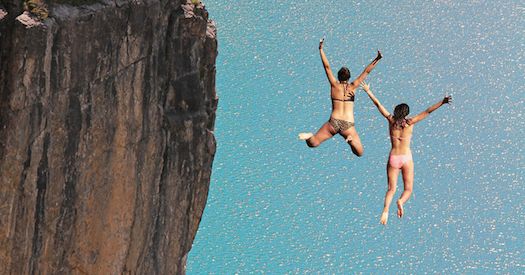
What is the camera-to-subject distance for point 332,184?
2480 centimetres

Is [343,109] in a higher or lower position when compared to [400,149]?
higher

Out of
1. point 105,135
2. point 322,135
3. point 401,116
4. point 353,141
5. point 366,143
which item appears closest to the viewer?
point 401,116

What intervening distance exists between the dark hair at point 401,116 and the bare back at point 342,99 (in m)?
0.61

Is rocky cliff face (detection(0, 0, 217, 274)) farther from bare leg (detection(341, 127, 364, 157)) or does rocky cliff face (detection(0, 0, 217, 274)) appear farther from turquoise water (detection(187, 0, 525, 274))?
turquoise water (detection(187, 0, 525, 274))

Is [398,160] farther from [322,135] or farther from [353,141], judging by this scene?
[322,135]

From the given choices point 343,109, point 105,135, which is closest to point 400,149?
point 343,109

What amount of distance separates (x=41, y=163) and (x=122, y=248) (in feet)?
8.67

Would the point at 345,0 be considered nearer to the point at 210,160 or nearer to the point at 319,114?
the point at 319,114

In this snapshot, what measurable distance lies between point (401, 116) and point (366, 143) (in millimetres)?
12127

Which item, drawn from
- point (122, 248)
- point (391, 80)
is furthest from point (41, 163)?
point (391, 80)

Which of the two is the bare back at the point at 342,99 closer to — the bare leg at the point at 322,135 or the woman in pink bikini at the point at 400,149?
the bare leg at the point at 322,135

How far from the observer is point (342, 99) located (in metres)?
14.2

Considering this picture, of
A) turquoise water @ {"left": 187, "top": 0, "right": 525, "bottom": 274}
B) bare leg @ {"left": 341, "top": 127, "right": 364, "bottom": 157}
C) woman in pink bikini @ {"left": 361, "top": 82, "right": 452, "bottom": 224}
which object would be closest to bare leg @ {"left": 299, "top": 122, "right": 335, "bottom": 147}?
bare leg @ {"left": 341, "top": 127, "right": 364, "bottom": 157}

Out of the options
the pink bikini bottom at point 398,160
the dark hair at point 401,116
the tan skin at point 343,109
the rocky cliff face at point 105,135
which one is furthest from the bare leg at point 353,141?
the rocky cliff face at point 105,135
